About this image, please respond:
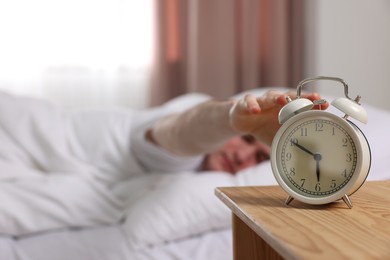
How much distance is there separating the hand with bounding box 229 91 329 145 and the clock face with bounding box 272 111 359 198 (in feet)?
0.24

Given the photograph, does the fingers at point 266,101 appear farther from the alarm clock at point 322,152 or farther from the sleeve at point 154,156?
the sleeve at point 154,156

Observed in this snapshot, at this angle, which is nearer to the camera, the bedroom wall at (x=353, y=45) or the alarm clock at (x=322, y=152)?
the alarm clock at (x=322, y=152)

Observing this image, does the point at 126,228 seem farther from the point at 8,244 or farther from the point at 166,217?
the point at 8,244

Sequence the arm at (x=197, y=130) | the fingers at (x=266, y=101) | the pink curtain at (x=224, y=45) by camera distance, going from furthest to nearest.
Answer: the pink curtain at (x=224, y=45)
the arm at (x=197, y=130)
the fingers at (x=266, y=101)

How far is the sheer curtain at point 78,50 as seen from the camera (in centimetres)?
242

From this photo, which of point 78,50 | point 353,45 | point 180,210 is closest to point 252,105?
point 180,210

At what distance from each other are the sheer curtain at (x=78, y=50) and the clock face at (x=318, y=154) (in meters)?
1.94

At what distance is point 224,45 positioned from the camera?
2.66 m

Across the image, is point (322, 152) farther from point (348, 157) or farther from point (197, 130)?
point (197, 130)

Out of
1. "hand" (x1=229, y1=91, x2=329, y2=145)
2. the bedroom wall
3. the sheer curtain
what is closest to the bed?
"hand" (x1=229, y1=91, x2=329, y2=145)

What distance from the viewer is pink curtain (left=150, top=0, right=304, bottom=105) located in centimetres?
259

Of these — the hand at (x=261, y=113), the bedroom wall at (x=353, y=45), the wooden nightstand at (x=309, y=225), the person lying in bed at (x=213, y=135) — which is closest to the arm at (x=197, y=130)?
the person lying in bed at (x=213, y=135)

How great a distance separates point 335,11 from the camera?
8.08 feet

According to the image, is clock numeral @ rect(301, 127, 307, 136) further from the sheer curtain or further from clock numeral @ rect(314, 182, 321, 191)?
the sheer curtain
